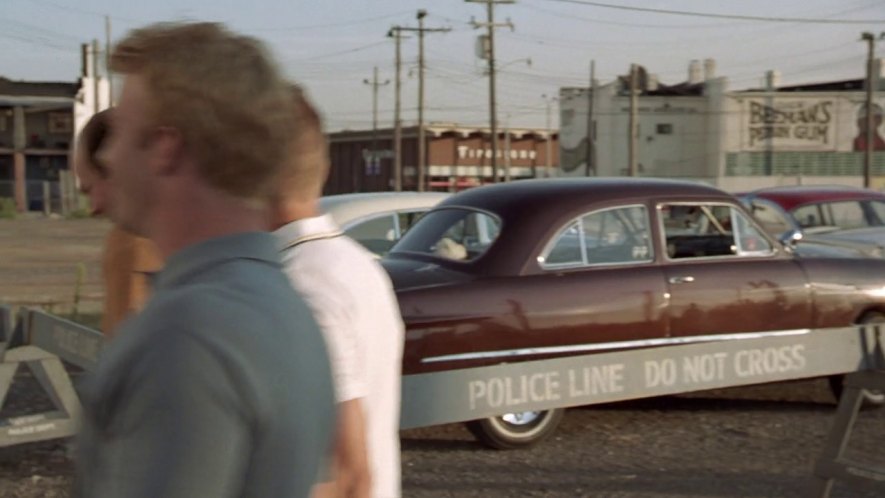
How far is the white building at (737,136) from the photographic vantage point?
246 ft

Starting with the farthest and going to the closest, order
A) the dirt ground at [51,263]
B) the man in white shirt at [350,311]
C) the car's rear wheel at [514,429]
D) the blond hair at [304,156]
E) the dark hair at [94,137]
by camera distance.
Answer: the dirt ground at [51,263] < the car's rear wheel at [514,429] < the dark hair at [94,137] < the man in white shirt at [350,311] < the blond hair at [304,156]

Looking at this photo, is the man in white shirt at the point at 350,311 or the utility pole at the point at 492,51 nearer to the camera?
the man in white shirt at the point at 350,311

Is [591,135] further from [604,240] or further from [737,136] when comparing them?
[604,240]

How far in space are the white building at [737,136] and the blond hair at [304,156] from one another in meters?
72.4

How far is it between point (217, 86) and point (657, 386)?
3927 millimetres

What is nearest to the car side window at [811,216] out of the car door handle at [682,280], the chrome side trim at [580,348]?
the chrome side trim at [580,348]

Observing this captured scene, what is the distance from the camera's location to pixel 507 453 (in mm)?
7684

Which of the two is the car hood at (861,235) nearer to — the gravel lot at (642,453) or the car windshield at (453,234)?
the gravel lot at (642,453)

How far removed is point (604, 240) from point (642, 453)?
1.44 meters

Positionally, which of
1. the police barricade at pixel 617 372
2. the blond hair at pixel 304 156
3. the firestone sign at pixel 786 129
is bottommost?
the police barricade at pixel 617 372

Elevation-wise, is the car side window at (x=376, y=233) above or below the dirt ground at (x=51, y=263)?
above

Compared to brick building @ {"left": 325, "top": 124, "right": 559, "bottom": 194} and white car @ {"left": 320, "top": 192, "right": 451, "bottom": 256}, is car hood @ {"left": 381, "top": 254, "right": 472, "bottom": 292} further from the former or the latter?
brick building @ {"left": 325, "top": 124, "right": 559, "bottom": 194}

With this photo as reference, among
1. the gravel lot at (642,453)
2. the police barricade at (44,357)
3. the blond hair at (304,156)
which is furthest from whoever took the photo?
the gravel lot at (642,453)

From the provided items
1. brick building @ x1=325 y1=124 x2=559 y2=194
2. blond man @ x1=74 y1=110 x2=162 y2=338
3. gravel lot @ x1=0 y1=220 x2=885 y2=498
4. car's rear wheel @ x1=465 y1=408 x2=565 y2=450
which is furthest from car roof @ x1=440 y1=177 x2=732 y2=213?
brick building @ x1=325 y1=124 x2=559 y2=194
